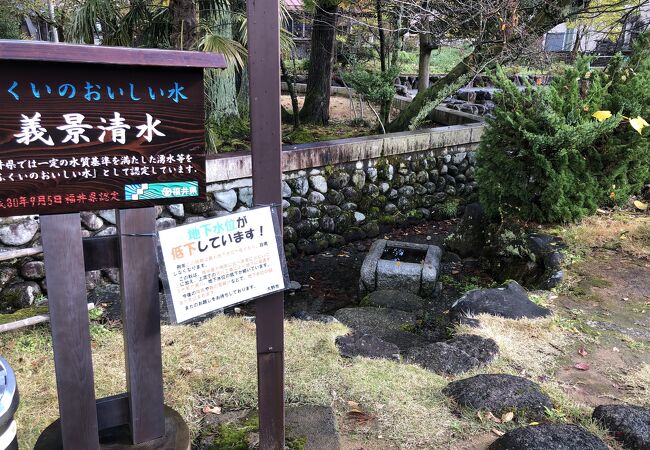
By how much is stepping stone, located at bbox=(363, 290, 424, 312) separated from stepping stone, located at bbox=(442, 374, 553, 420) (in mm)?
2055

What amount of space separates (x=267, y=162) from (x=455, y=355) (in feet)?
6.67

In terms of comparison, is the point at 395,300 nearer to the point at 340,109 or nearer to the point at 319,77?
the point at 319,77

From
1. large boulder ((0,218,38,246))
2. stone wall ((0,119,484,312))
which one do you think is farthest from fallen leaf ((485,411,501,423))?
large boulder ((0,218,38,246))

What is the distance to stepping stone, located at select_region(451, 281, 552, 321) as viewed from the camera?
4.19 metres

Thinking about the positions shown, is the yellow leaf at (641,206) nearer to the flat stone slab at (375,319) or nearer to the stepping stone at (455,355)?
the flat stone slab at (375,319)

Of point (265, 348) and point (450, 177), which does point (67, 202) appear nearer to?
point (265, 348)

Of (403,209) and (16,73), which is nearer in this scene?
(16,73)

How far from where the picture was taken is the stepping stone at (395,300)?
5242 millimetres

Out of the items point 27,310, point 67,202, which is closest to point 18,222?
point 27,310

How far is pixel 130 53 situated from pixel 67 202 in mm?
560

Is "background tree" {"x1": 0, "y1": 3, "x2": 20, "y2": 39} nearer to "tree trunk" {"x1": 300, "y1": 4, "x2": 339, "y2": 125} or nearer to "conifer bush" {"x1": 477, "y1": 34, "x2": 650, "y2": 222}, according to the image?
"tree trunk" {"x1": 300, "y1": 4, "x2": 339, "y2": 125}

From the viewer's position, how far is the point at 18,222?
4.79 meters

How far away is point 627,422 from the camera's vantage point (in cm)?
269

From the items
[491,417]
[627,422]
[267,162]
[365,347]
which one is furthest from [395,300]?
[267,162]
